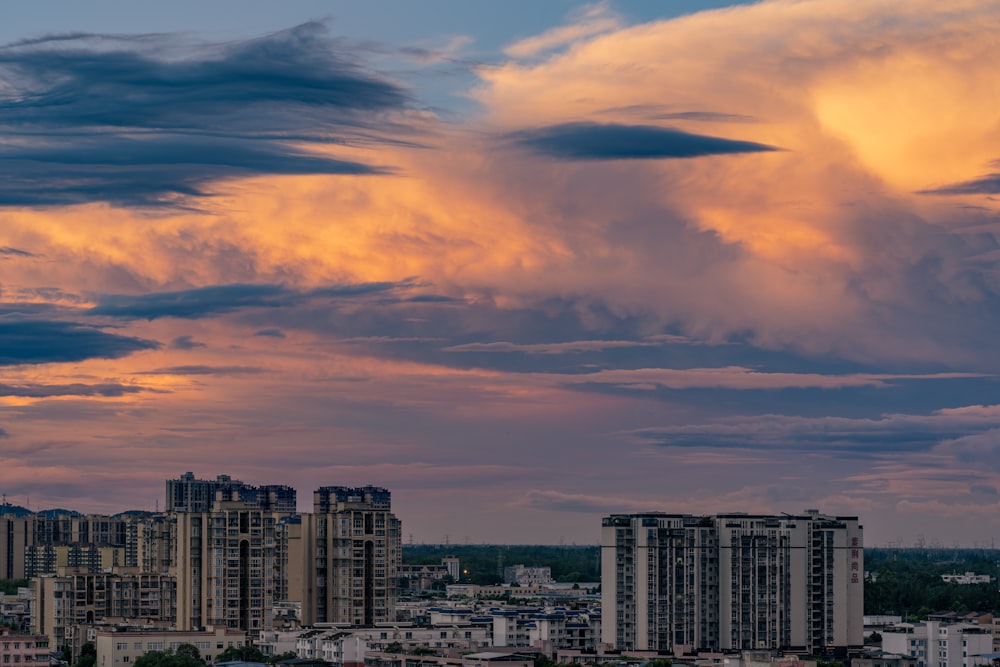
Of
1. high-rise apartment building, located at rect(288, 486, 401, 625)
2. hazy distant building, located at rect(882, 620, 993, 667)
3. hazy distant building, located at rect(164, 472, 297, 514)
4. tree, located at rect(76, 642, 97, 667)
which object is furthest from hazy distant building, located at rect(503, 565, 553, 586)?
hazy distant building, located at rect(882, 620, 993, 667)

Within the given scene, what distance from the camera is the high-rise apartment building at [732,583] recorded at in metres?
58.5

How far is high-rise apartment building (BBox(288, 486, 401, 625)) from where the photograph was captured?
63.9 metres

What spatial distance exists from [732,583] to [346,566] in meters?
13.4

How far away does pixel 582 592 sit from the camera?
320 ft

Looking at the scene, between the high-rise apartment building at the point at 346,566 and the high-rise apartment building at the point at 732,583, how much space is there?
836 cm

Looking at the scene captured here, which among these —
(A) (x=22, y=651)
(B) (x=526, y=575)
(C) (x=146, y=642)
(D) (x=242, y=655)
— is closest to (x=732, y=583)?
(D) (x=242, y=655)

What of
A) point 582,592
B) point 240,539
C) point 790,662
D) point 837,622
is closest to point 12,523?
point 582,592

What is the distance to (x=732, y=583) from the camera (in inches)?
2340

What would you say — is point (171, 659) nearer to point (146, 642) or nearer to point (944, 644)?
point (146, 642)

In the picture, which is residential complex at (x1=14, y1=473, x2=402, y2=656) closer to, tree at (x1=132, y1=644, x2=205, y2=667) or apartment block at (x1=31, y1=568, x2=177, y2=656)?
apartment block at (x1=31, y1=568, x2=177, y2=656)

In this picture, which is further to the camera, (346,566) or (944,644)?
(346,566)

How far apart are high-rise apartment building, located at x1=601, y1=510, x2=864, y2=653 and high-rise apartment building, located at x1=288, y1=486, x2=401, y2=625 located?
27.4 ft

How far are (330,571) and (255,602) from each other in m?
2.72

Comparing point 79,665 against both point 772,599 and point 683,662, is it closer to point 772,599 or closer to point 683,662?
point 683,662
